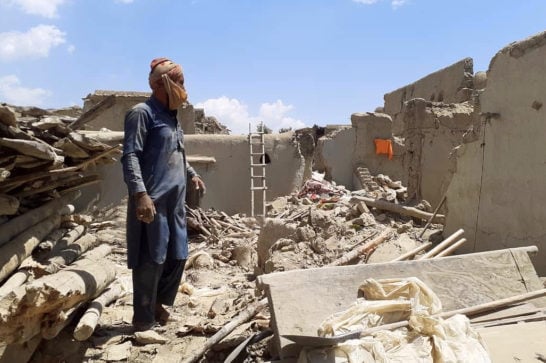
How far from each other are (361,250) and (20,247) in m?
3.61

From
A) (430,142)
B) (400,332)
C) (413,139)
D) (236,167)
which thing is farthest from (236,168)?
(400,332)

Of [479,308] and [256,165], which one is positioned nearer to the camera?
[479,308]

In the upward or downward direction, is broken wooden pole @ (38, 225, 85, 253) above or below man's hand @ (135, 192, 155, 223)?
below

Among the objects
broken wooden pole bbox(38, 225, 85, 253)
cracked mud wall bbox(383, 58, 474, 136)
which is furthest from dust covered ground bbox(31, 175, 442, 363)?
cracked mud wall bbox(383, 58, 474, 136)

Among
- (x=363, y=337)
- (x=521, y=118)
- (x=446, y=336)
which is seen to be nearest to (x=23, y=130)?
(x=363, y=337)

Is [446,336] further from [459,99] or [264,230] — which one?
[459,99]

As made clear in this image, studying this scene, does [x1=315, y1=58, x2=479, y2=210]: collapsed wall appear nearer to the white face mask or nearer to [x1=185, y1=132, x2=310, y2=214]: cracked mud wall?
[x1=185, y1=132, x2=310, y2=214]: cracked mud wall

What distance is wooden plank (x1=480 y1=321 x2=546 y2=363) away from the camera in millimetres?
2410

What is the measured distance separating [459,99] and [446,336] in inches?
472

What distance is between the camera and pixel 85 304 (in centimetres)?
333

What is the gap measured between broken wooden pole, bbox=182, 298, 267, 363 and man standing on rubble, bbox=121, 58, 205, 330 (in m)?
0.60

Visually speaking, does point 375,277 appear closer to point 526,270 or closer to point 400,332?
point 400,332

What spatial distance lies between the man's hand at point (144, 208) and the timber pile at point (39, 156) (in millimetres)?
563

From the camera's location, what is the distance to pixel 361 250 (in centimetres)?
544
